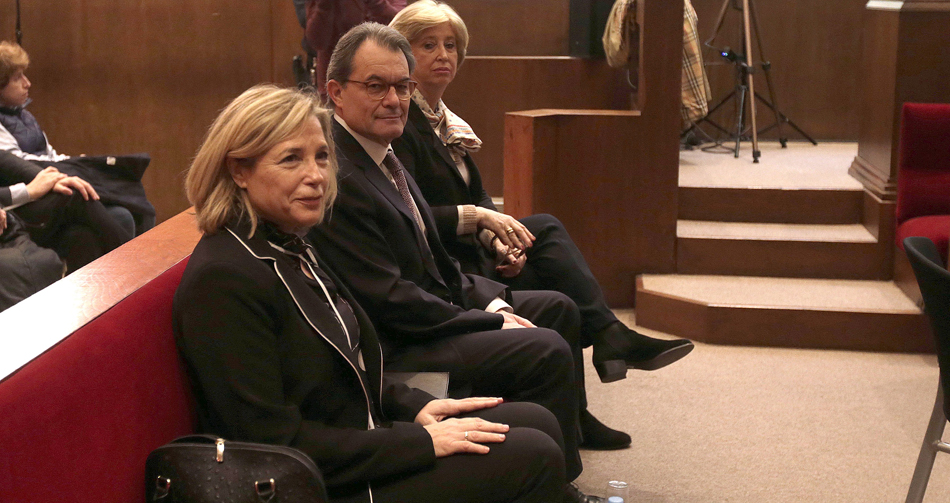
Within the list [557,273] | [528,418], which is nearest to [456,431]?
[528,418]

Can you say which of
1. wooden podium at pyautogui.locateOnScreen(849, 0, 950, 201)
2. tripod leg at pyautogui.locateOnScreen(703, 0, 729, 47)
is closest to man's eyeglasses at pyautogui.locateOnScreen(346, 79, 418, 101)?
wooden podium at pyautogui.locateOnScreen(849, 0, 950, 201)

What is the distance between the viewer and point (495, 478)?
1713 mm

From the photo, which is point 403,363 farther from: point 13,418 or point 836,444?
point 836,444

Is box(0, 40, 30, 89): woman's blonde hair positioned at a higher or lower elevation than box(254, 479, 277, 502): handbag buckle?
higher

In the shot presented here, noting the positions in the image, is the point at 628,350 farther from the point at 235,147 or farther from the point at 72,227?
the point at 72,227

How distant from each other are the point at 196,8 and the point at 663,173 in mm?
3294

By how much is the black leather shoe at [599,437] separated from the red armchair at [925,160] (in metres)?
1.76

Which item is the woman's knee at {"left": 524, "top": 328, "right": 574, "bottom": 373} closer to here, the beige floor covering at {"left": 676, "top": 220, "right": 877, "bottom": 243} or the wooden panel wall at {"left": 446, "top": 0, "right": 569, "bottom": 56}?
the beige floor covering at {"left": 676, "top": 220, "right": 877, "bottom": 243}

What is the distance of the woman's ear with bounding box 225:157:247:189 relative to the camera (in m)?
1.67

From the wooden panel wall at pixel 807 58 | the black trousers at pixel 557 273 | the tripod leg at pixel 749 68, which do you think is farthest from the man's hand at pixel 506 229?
the wooden panel wall at pixel 807 58

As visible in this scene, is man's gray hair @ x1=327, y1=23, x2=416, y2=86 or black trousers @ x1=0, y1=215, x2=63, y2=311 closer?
man's gray hair @ x1=327, y1=23, x2=416, y2=86

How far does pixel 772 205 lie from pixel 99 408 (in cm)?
391

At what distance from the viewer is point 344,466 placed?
5.29ft

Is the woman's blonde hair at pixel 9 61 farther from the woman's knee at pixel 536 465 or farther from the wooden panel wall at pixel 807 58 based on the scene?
the wooden panel wall at pixel 807 58
